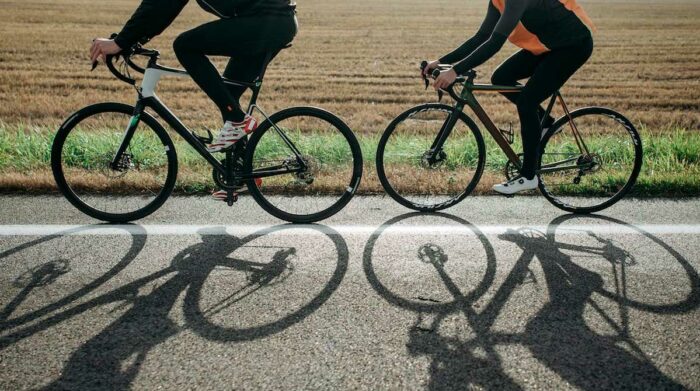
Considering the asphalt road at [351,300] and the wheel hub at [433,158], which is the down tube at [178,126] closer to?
the asphalt road at [351,300]

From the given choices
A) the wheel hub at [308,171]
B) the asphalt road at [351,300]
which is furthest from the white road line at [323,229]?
the wheel hub at [308,171]

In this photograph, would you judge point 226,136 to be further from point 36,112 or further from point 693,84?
point 693,84

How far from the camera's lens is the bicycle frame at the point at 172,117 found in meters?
4.02

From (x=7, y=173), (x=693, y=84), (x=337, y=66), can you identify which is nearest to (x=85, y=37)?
(x=337, y=66)

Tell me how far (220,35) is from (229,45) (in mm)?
89

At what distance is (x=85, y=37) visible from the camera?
21.7 metres

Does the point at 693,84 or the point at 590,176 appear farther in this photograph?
the point at 693,84

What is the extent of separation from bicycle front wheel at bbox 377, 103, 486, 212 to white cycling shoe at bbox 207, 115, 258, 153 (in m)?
1.09

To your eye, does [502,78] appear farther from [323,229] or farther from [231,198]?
[231,198]

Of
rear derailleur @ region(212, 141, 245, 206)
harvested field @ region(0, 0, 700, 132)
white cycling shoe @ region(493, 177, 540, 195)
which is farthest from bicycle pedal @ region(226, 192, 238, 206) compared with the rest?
harvested field @ region(0, 0, 700, 132)

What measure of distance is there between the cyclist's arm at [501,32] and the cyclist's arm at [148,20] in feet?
6.65

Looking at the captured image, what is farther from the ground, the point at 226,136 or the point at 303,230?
the point at 226,136

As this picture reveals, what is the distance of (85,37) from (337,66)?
1090 centimetres

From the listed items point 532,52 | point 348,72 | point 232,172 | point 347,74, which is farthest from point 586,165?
point 348,72
